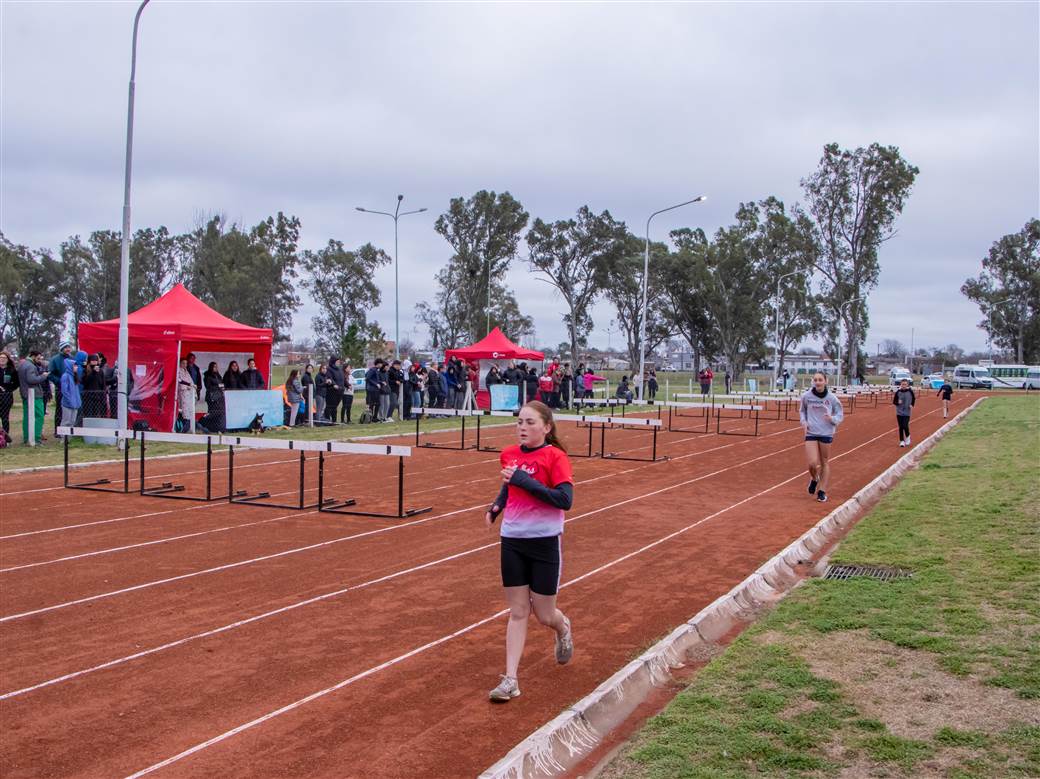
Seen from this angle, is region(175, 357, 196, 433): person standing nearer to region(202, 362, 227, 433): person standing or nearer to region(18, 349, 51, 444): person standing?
region(202, 362, 227, 433): person standing

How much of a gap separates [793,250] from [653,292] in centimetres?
1175

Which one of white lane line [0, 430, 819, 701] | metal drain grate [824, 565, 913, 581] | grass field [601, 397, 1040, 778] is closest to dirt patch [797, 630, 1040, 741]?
grass field [601, 397, 1040, 778]

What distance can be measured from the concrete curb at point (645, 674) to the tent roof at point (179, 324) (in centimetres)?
1637

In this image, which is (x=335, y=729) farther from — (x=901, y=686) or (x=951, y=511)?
(x=951, y=511)

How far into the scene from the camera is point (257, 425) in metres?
22.9

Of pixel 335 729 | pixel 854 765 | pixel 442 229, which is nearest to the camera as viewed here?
pixel 854 765

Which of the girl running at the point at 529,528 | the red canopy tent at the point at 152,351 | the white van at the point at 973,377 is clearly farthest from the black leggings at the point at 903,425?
the white van at the point at 973,377

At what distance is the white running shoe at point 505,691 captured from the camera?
5.36 meters

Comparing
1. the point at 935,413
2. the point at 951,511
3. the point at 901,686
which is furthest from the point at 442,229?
the point at 901,686

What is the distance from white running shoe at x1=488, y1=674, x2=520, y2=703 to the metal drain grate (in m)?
4.25

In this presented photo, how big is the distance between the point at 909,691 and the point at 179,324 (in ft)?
64.6

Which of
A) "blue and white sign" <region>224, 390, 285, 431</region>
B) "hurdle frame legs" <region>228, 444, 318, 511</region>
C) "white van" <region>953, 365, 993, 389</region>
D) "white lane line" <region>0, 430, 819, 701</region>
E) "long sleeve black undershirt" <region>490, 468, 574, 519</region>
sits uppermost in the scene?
"white van" <region>953, 365, 993, 389</region>

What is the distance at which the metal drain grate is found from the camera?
836cm

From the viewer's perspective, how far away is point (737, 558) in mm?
9477
